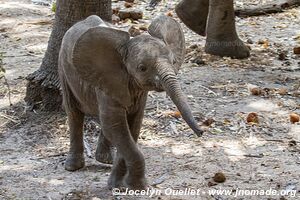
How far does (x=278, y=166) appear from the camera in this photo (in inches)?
212

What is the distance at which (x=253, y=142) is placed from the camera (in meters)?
6.02

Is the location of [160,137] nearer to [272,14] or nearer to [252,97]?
[252,97]

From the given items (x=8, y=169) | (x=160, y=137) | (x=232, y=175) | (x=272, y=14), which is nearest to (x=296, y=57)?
(x=272, y=14)

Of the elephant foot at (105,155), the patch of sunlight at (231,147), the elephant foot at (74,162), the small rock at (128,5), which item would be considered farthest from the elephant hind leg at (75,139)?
the small rock at (128,5)

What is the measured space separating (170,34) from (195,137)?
6.45ft

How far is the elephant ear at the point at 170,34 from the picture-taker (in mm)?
4289

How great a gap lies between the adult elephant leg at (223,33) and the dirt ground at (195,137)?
0.13 m

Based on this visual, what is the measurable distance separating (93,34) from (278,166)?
209cm

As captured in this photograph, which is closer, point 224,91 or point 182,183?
point 182,183

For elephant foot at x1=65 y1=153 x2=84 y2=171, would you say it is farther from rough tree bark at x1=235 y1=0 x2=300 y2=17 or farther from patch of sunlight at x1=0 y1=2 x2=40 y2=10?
patch of sunlight at x1=0 y1=2 x2=40 y2=10

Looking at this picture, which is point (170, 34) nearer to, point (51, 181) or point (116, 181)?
point (116, 181)

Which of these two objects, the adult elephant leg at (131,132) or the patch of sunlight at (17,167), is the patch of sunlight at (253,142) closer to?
the adult elephant leg at (131,132)

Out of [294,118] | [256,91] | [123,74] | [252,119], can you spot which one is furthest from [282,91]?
[123,74]

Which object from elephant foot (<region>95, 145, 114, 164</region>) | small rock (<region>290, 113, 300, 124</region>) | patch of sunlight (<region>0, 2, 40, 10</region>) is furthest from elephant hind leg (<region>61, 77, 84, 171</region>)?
patch of sunlight (<region>0, 2, 40, 10</region>)
